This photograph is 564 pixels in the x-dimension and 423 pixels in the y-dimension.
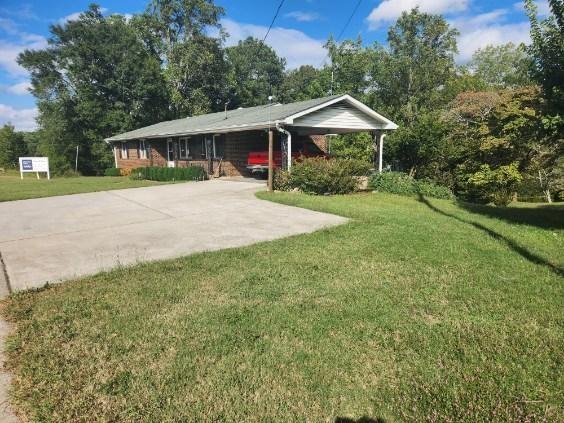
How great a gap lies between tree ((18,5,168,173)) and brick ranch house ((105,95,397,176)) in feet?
24.6

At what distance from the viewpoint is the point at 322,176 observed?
11.8 m

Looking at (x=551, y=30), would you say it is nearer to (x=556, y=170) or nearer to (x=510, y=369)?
(x=510, y=369)

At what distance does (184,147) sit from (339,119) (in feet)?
37.2

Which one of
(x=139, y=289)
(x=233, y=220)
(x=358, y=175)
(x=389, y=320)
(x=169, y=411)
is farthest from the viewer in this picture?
(x=358, y=175)

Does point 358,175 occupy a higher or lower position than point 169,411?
higher

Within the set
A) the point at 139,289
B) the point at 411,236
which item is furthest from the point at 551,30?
the point at 139,289

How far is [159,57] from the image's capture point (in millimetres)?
41375

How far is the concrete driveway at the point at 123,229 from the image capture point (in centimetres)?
515

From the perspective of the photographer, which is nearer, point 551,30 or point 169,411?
point 169,411

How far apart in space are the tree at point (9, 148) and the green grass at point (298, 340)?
49267 mm

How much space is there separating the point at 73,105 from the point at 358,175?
31764 millimetres

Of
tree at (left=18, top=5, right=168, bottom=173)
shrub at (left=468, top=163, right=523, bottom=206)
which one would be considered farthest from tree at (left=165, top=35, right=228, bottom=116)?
shrub at (left=468, top=163, right=523, bottom=206)

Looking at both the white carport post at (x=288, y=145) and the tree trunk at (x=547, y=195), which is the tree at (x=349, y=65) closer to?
the tree trunk at (x=547, y=195)

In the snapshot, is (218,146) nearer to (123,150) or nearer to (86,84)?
(123,150)
